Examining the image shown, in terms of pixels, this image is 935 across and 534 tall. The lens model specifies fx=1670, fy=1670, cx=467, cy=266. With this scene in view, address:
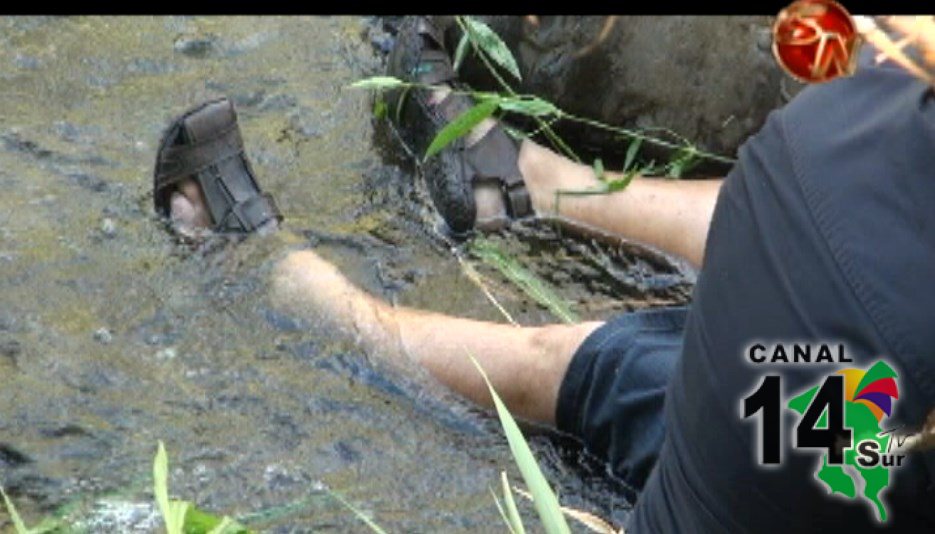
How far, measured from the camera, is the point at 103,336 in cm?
320

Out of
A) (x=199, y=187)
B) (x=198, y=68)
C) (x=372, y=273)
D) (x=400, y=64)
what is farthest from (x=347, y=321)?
(x=198, y=68)

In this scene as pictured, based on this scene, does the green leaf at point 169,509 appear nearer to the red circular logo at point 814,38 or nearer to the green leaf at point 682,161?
the red circular logo at point 814,38

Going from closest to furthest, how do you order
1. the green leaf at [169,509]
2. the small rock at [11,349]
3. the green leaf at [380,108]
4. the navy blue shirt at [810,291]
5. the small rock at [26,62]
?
the navy blue shirt at [810,291], the green leaf at [169,509], the small rock at [11,349], the green leaf at [380,108], the small rock at [26,62]

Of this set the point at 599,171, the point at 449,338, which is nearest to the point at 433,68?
the point at 599,171

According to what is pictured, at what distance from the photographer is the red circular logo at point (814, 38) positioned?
1279mm

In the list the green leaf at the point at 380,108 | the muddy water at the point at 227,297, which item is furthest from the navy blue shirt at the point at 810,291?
the green leaf at the point at 380,108

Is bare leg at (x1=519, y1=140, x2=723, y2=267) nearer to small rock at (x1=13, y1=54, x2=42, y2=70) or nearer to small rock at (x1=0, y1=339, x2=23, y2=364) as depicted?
small rock at (x1=0, y1=339, x2=23, y2=364)

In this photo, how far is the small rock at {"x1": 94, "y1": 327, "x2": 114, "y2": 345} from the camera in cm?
319

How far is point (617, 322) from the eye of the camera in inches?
114

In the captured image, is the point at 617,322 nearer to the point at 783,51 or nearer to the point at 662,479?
the point at 662,479

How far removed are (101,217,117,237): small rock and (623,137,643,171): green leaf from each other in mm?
1111

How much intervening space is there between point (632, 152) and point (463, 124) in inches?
17.7

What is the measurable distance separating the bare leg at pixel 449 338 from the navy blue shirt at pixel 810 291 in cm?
Answer: 80
